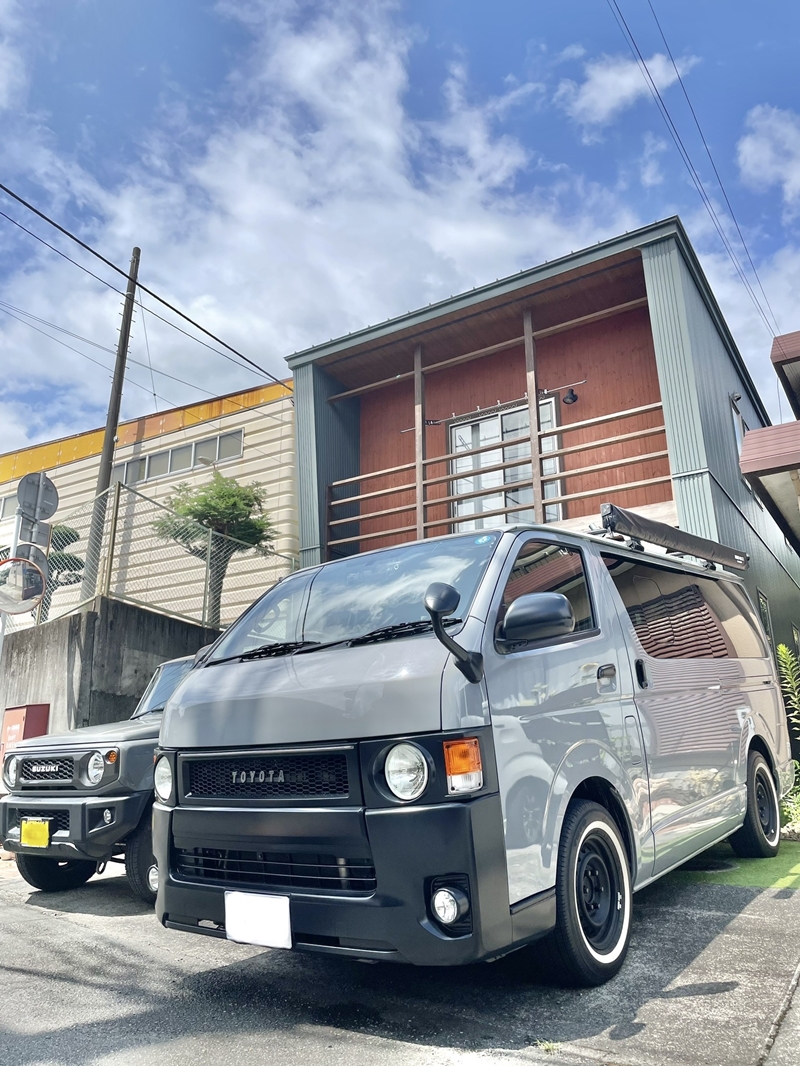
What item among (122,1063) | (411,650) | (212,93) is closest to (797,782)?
(411,650)

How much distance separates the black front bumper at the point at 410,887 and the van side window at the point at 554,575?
3.52 ft

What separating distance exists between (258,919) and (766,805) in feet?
13.6

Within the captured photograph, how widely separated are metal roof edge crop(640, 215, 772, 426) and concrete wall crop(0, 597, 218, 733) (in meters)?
8.11

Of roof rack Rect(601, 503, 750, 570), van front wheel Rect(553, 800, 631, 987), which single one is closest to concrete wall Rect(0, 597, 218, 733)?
roof rack Rect(601, 503, 750, 570)

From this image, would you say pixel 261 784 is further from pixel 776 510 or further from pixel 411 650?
pixel 776 510

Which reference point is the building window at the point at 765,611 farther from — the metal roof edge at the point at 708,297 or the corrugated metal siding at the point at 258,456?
the corrugated metal siding at the point at 258,456

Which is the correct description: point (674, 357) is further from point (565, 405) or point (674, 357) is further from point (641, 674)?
point (641, 674)

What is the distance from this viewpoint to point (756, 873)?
4.96 meters

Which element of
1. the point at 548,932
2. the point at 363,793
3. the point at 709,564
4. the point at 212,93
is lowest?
the point at 548,932

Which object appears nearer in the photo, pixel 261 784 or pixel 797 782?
pixel 261 784

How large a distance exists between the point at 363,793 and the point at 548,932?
2.85 ft

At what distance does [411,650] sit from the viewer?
287 cm

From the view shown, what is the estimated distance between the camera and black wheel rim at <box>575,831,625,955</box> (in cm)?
303

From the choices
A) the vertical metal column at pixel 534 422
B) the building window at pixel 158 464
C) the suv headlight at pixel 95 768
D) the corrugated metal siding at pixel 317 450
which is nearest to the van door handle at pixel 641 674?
the suv headlight at pixel 95 768
